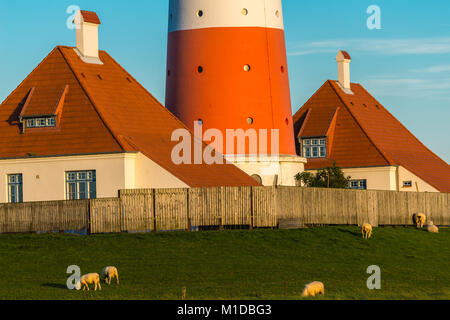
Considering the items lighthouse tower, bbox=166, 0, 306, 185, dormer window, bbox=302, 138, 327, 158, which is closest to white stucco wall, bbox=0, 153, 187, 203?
lighthouse tower, bbox=166, 0, 306, 185

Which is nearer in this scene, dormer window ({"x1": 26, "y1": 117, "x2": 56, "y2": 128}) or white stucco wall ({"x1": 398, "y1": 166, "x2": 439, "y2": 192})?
dormer window ({"x1": 26, "y1": 117, "x2": 56, "y2": 128})

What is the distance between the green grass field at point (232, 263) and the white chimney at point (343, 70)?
2917 cm

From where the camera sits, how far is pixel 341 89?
77125 millimetres

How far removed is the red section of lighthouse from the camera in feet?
197

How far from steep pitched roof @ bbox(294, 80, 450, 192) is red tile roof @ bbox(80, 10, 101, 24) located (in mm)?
20632

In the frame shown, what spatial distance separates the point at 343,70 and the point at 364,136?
301 inches

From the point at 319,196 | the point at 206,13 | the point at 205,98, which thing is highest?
the point at 206,13

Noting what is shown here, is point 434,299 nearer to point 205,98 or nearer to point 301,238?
point 301,238

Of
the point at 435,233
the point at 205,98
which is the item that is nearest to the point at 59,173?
the point at 205,98

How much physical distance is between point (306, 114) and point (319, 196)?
26812mm

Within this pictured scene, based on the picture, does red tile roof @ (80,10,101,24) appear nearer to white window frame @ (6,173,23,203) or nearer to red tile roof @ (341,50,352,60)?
white window frame @ (6,173,23,203)

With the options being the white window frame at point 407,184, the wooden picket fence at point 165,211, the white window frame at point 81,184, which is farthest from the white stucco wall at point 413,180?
the white window frame at point 81,184

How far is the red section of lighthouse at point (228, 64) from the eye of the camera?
60.1 meters
